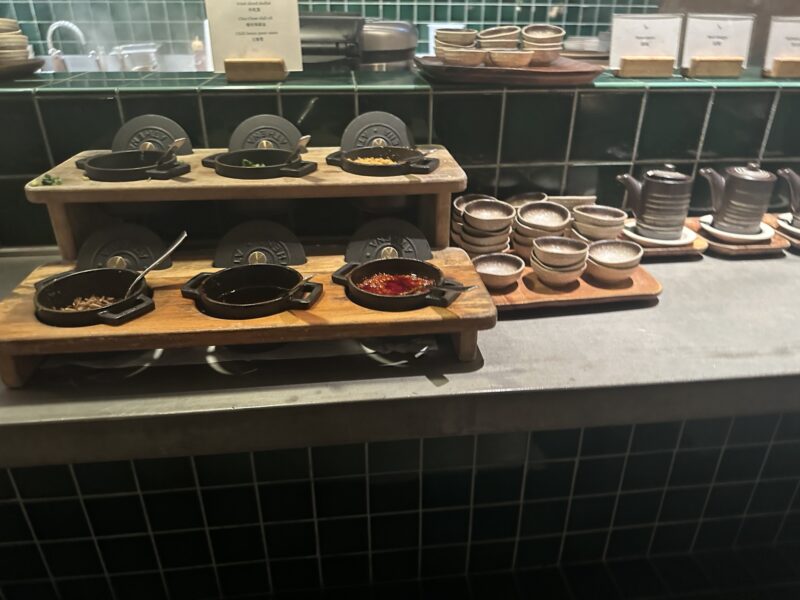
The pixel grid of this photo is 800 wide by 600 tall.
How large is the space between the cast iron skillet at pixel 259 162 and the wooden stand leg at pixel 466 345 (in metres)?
0.46

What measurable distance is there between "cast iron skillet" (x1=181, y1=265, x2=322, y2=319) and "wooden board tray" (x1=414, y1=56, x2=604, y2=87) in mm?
639

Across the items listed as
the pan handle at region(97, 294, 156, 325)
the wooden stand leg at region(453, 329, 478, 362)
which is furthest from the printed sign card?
the pan handle at region(97, 294, 156, 325)

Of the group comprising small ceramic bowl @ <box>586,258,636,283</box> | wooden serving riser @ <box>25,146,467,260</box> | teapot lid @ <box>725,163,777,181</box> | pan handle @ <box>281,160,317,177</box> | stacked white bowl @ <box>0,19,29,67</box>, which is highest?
stacked white bowl @ <box>0,19,29,67</box>

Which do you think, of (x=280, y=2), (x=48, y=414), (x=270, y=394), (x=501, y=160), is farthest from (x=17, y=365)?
(x=501, y=160)

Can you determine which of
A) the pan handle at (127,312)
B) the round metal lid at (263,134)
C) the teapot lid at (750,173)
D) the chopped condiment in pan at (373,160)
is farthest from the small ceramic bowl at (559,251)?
the pan handle at (127,312)

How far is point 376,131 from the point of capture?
140cm

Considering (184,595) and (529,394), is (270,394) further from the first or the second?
(184,595)

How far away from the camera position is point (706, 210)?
5.75 ft

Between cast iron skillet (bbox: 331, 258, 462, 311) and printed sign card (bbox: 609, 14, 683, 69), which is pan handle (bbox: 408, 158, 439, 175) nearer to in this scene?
cast iron skillet (bbox: 331, 258, 462, 311)

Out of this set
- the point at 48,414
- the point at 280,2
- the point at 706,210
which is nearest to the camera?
the point at 48,414

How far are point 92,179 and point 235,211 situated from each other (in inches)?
12.1

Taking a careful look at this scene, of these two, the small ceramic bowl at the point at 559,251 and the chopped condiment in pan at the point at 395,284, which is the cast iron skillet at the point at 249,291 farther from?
the small ceramic bowl at the point at 559,251

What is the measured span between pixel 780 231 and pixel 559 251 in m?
0.73

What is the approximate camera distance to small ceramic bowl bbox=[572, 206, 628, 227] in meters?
1.46
